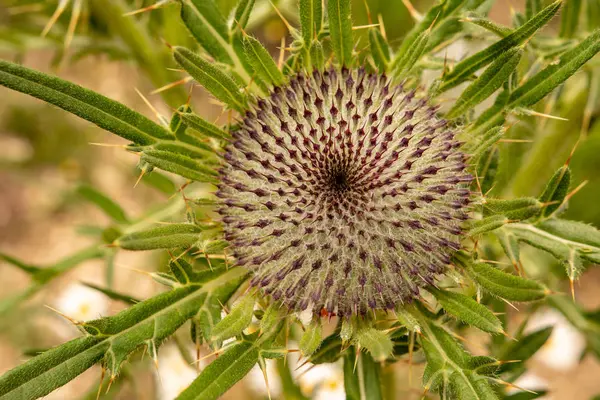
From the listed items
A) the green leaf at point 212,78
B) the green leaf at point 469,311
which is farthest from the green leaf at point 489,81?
the green leaf at point 212,78

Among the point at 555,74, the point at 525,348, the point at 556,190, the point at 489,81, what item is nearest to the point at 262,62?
the point at 489,81

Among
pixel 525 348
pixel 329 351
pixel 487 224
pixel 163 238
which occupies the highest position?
pixel 163 238

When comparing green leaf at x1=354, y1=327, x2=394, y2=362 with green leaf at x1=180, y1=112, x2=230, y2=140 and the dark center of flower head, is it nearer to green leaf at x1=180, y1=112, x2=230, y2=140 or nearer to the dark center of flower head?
the dark center of flower head

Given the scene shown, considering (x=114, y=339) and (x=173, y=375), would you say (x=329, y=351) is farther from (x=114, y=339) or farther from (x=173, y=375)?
(x=173, y=375)

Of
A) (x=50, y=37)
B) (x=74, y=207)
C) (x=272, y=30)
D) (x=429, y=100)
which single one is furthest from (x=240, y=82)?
(x=74, y=207)

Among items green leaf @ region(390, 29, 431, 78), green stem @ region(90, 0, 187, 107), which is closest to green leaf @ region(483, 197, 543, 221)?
green leaf @ region(390, 29, 431, 78)

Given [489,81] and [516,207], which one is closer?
[516,207]
